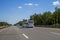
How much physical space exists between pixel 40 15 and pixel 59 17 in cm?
5494

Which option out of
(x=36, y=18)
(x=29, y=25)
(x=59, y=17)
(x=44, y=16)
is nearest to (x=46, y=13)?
(x=44, y=16)

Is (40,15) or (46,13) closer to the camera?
(46,13)

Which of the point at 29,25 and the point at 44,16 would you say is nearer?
the point at 29,25

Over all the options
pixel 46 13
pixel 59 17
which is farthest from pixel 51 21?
pixel 46 13

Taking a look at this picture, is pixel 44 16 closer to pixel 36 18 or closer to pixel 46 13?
pixel 46 13

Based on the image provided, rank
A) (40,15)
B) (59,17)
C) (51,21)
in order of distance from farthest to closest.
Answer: (40,15)
(51,21)
(59,17)

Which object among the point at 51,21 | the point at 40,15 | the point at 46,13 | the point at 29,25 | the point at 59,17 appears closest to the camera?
the point at 29,25

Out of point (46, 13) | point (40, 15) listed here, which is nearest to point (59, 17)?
point (46, 13)

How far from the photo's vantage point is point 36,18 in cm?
19262

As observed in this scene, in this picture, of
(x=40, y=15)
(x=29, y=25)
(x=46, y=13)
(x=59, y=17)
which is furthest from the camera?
(x=40, y=15)

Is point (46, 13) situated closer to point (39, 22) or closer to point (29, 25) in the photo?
point (39, 22)

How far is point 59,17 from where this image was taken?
13162 centimetres

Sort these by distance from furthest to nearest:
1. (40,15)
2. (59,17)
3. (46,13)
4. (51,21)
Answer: (40,15) → (46,13) → (51,21) → (59,17)

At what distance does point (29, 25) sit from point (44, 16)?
89067mm
